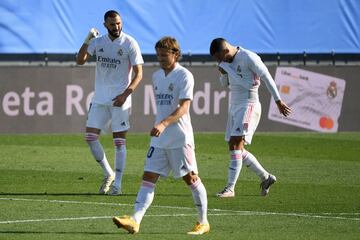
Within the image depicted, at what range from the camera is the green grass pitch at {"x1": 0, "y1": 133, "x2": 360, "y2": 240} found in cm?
1271

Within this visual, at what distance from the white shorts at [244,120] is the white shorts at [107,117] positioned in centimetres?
142

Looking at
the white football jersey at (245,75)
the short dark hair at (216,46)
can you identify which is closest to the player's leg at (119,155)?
the white football jersey at (245,75)

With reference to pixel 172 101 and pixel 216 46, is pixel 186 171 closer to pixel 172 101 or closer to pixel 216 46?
pixel 172 101

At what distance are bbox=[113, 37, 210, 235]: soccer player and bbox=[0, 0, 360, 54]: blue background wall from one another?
Result: 505 inches

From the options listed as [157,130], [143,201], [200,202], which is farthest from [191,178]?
[157,130]

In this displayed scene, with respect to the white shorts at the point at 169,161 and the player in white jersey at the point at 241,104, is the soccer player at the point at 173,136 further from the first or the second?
the player in white jersey at the point at 241,104

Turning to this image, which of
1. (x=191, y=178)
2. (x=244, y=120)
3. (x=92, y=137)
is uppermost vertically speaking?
(x=244, y=120)

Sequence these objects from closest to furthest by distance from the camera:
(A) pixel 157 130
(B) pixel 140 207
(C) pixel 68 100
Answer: (A) pixel 157 130
(B) pixel 140 207
(C) pixel 68 100

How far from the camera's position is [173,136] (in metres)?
12.3

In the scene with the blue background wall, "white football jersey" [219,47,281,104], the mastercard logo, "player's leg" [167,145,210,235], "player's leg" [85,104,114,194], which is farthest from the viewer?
the mastercard logo

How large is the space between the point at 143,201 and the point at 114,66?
4.46m

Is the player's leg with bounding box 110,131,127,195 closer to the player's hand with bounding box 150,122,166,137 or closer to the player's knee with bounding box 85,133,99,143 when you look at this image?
the player's knee with bounding box 85,133,99,143

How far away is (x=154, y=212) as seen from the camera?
14.1 m

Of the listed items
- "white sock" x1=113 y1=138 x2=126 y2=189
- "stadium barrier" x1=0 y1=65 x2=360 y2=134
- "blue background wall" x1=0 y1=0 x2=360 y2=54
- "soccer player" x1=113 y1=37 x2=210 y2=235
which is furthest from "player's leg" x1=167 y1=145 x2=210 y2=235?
"blue background wall" x1=0 y1=0 x2=360 y2=54
